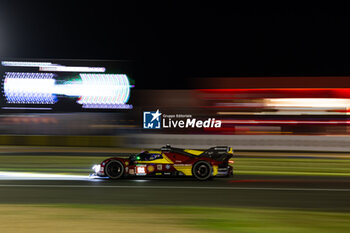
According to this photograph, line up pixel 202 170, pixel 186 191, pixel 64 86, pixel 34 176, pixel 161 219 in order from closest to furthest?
1. pixel 161 219
2. pixel 186 191
3. pixel 202 170
4. pixel 34 176
5. pixel 64 86

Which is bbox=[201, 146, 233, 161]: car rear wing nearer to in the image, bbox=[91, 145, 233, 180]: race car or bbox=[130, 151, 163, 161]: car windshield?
bbox=[91, 145, 233, 180]: race car

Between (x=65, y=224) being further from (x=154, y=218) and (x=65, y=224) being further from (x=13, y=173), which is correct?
(x=13, y=173)

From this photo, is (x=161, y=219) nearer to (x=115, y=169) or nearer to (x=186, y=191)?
(x=186, y=191)

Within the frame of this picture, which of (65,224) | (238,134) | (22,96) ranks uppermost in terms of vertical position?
(22,96)

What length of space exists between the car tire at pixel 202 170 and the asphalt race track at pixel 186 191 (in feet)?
0.63

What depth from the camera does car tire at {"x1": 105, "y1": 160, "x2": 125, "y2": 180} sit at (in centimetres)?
1225

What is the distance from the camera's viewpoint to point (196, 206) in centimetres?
847

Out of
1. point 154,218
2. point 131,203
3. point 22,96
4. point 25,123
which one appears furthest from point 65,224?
point 22,96

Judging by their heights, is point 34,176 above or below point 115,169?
below

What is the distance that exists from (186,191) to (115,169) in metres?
2.51

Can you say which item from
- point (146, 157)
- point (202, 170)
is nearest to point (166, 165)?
point (146, 157)

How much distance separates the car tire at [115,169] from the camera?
482 inches

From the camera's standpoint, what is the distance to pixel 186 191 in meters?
10.4

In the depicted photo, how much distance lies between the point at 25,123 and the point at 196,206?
2496 centimetres
